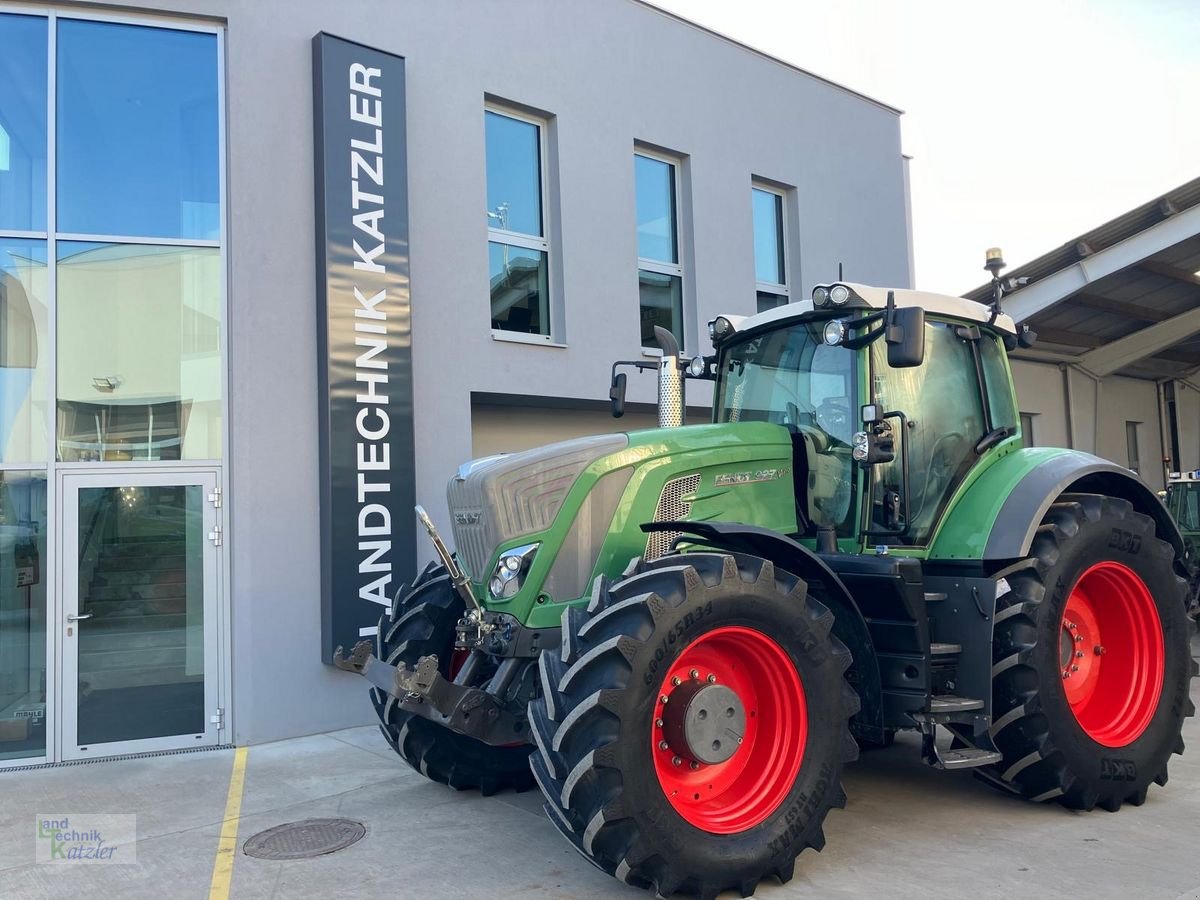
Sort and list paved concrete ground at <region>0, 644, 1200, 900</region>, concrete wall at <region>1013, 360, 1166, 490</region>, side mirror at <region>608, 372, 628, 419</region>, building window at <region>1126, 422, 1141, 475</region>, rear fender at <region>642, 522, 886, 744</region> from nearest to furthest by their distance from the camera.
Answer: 1. paved concrete ground at <region>0, 644, 1200, 900</region>
2. rear fender at <region>642, 522, 886, 744</region>
3. side mirror at <region>608, 372, 628, 419</region>
4. concrete wall at <region>1013, 360, 1166, 490</region>
5. building window at <region>1126, 422, 1141, 475</region>

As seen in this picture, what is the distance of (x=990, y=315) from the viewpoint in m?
5.71

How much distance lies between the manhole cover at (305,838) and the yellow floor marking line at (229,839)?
3.7 inches

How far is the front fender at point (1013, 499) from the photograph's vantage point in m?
5.01

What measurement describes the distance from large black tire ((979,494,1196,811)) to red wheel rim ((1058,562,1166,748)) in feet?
0.12

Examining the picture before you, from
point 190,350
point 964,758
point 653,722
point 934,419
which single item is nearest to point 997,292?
point 934,419

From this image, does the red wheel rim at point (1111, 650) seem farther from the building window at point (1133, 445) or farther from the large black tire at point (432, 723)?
the building window at point (1133, 445)

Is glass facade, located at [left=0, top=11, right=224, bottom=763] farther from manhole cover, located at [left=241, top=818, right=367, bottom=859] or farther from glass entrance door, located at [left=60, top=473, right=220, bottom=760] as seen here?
manhole cover, located at [left=241, top=818, right=367, bottom=859]

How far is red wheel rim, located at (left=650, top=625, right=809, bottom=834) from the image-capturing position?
13.5 feet

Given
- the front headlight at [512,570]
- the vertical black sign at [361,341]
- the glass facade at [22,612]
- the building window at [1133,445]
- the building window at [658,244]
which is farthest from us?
the building window at [1133,445]

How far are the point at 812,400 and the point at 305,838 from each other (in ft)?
11.4

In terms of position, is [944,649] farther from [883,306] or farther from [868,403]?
[883,306]

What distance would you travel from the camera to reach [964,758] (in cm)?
466

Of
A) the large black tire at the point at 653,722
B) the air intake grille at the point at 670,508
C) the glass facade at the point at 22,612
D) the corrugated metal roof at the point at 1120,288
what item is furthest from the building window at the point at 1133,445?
the glass facade at the point at 22,612

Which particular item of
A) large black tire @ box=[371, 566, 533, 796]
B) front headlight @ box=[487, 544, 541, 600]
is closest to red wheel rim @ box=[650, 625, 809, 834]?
front headlight @ box=[487, 544, 541, 600]
